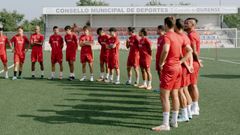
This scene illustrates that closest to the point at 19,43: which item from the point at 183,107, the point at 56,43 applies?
the point at 56,43

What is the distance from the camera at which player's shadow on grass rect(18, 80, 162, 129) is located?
26.5ft

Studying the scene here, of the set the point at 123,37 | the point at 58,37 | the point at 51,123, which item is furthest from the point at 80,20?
the point at 51,123

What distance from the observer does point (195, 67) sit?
8.64 metres

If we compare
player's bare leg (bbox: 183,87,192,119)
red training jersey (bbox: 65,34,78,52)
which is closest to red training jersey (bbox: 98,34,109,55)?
red training jersey (bbox: 65,34,78,52)

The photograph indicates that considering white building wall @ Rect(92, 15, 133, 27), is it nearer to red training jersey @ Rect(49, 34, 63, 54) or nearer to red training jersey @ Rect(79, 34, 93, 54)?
red training jersey @ Rect(49, 34, 63, 54)

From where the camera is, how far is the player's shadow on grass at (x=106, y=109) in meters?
8.06

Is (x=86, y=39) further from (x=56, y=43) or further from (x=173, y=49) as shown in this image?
(x=173, y=49)

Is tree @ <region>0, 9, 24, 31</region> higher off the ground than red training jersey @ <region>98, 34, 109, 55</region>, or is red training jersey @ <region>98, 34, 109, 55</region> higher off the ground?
tree @ <region>0, 9, 24, 31</region>

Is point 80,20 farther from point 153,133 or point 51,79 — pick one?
point 153,133

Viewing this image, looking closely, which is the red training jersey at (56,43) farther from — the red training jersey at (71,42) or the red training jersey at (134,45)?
the red training jersey at (134,45)

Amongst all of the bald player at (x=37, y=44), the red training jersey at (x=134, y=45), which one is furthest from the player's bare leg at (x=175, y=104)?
the bald player at (x=37, y=44)

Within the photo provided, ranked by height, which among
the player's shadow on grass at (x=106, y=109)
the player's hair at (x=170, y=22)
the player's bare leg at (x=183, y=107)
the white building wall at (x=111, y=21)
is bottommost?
the player's shadow on grass at (x=106, y=109)

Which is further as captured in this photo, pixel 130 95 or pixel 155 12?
pixel 155 12

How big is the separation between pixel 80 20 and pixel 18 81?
1583 inches
